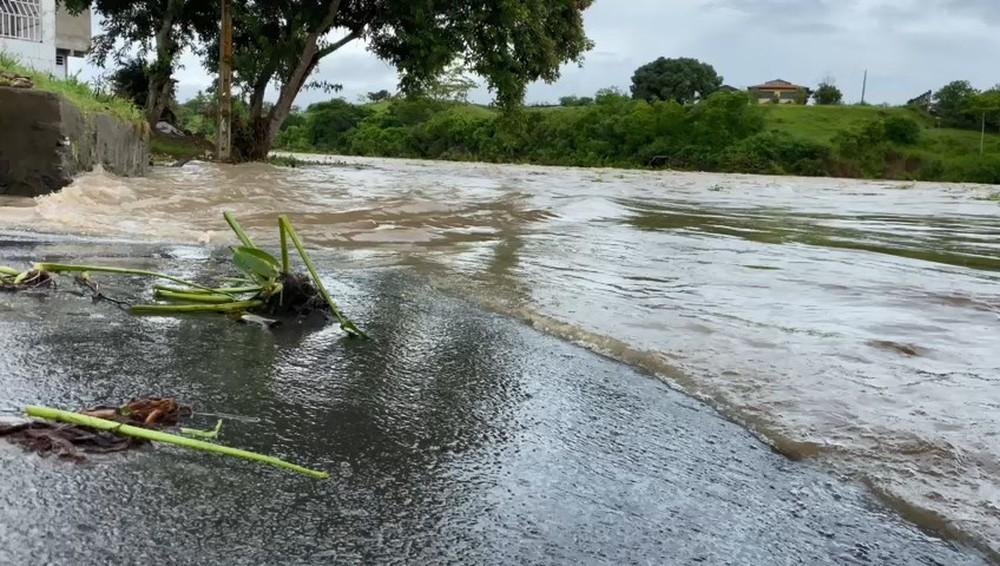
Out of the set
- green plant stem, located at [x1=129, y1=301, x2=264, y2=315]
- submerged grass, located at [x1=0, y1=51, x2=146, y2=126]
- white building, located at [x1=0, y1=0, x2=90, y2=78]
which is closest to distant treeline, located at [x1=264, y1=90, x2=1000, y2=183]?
white building, located at [x1=0, y1=0, x2=90, y2=78]

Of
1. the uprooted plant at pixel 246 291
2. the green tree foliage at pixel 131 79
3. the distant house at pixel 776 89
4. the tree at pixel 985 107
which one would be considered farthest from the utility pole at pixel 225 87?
the distant house at pixel 776 89

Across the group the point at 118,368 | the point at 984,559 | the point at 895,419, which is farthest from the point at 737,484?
the point at 118,368

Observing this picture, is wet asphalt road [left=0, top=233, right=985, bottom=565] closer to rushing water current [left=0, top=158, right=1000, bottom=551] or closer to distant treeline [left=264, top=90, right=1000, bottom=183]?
rushing water current [left=0, top=158, right=1000, bottom=551]

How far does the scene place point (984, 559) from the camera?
178 cm

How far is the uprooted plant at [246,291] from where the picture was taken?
338 cm

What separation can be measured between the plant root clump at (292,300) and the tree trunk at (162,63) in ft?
58.4

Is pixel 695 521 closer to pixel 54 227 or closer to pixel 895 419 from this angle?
pixel 895 419

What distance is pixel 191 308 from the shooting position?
11.2 feet

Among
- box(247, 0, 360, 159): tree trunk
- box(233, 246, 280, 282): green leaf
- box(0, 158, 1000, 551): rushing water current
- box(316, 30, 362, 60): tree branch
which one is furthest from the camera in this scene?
box(316, 30, 362, 60): tree branch

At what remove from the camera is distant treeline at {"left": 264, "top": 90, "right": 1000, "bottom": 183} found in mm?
52500

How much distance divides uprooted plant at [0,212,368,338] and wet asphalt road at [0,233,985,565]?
174 millimetres

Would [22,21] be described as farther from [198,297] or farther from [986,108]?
[986,108]

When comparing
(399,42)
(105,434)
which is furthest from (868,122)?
(105,434)

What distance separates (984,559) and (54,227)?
20.2 feet
